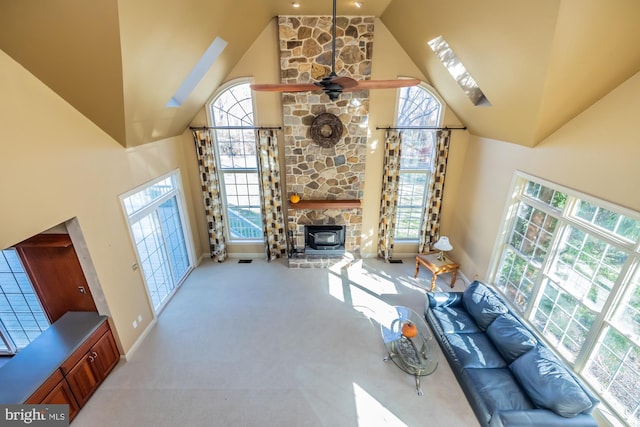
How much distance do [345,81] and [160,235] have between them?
169 inches

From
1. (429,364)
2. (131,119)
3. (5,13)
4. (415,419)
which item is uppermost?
(5,13)

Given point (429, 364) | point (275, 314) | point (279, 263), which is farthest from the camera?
point (279, 263)

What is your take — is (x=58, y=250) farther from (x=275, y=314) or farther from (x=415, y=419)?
(x=415, y=419)

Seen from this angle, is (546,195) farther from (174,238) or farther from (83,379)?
(83,379)

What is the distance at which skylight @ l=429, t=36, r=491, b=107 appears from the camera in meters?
4.14

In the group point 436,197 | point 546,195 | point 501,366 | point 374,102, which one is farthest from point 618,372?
point 374,102

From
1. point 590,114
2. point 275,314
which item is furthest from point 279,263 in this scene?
point 590,114

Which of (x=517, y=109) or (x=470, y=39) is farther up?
(x=470, y=39)

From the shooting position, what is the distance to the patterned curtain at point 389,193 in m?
5.56

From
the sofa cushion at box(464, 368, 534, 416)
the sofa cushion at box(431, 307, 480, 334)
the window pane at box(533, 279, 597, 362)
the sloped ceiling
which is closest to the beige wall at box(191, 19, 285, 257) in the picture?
the sloped ceiling

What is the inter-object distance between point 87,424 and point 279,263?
382 centimetres

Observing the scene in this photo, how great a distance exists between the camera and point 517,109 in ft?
11.5

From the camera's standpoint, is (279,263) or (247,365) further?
(279,263)

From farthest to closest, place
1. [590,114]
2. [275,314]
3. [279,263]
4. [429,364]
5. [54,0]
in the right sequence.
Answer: [279,263] < [275,314] < [429,364] < [590,114] < [54,0]
